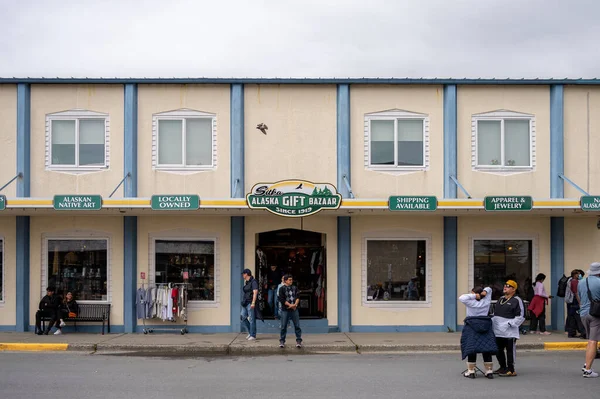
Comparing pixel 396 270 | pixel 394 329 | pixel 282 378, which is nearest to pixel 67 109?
pixel 396 270

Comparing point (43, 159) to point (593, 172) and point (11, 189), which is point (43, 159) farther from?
point (593, 172)

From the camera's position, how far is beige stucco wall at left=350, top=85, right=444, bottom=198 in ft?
54.7

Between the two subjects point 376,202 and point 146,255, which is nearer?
point 376,202

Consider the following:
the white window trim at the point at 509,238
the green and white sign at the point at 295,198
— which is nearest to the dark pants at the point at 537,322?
the white window trim at the point at 509,238

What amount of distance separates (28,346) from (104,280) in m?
2.81

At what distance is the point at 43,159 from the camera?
16.8m

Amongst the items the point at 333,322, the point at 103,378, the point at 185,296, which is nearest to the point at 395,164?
the point at 333,322

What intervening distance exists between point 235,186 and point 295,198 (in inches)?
82.2

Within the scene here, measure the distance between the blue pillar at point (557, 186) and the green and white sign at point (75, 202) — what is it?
11.2 meters

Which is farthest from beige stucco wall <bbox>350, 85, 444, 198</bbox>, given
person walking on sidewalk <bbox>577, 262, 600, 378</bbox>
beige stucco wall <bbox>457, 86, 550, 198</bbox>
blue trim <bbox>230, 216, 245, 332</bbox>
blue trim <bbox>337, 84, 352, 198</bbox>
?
person walking on sidewalk <bbox>577, 262, 600, 378</bbox>

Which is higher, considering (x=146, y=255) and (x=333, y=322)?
(x=146, y=255)

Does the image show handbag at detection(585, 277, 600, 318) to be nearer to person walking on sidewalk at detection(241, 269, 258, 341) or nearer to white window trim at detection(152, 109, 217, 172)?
person walking on sidewalk at detection(241, 269, 258, 341)

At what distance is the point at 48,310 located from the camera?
53.2 feet

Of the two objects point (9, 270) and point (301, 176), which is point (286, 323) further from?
point (9, 270)
